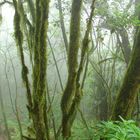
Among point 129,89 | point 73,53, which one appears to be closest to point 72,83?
point 73,53

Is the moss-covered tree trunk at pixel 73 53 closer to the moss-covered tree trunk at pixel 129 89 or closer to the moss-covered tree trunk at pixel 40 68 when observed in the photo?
the moss-covered tree trunk at pixel 40 68

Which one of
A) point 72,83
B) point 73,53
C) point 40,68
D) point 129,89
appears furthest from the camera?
point 129,89

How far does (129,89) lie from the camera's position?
15.8ft

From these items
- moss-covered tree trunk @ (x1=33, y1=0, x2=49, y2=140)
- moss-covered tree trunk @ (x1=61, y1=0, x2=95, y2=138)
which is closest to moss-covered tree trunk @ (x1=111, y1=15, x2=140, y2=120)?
moss-covered tree trunk @ (x1=61, y1=0, x2=95, y2=138)

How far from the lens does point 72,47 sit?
4.38 m

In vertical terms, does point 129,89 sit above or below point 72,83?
below

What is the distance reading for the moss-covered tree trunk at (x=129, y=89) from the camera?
15.6 feet

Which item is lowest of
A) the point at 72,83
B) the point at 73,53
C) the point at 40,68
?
the point at 72,83

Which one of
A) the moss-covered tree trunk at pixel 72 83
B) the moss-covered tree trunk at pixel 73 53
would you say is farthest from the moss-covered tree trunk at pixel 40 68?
A: the moss-covered tree trunk at pixel 73 53

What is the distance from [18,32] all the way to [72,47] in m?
0.86

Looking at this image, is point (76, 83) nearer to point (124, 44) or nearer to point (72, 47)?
point (72, 47)

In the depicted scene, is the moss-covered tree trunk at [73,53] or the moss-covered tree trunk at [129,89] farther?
the moss-covered tree trunk at [129,89]

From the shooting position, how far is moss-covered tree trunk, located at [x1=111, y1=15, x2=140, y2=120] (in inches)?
188

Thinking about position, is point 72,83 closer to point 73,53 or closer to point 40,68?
point 73,53
